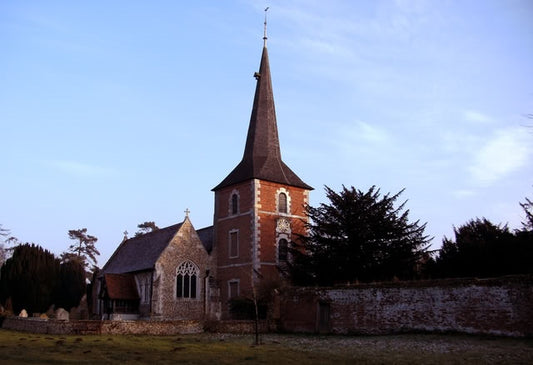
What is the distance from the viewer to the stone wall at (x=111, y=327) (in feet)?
81.9

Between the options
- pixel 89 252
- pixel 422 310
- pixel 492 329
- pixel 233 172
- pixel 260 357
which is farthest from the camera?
pixel 89 252

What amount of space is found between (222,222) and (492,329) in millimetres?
23146

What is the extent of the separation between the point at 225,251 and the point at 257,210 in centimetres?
399

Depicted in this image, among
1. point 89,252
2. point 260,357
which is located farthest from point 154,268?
point 89,252

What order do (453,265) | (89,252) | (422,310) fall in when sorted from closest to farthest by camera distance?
(422,310) → (453,265) → (89,252)

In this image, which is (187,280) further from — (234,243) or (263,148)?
(263,148)

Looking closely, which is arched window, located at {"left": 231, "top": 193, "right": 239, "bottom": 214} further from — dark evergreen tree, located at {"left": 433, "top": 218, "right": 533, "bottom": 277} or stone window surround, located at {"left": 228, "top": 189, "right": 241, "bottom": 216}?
dark evergreen tree, located at {"left": 433, "top": 218, "right": 533, "bottom": 277}

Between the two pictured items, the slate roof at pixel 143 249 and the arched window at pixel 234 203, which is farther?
the arched window at pixel 234 203

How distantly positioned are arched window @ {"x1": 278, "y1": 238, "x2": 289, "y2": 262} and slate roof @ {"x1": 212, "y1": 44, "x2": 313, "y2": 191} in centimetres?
418

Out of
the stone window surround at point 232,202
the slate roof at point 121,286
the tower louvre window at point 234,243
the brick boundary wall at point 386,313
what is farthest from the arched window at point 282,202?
the brick boundary wall at point 386,313

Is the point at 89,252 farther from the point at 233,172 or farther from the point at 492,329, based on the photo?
the point at 492,329

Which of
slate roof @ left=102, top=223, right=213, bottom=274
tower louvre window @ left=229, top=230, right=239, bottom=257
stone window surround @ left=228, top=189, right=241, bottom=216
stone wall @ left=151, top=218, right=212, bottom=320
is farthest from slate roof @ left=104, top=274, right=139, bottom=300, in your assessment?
stone window surround @ left=228, top=189, right=241, bottom=216

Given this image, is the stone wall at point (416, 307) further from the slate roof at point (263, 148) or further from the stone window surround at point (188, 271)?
the slate roof at point (263, 148)

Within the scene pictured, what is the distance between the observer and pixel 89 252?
6494cm
